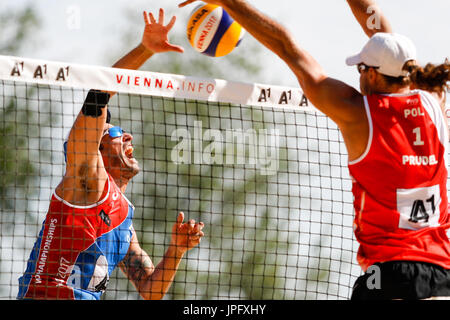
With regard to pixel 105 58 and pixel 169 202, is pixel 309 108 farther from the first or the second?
pixel 105 58

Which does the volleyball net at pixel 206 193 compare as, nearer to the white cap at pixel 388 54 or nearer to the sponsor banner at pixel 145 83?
the sponsor banner at pixel 145 83

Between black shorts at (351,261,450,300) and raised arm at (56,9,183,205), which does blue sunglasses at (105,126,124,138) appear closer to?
raised arm at (56,9,183,205)

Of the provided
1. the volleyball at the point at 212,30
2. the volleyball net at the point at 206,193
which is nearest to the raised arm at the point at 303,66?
the volleyball at the point at 212,30

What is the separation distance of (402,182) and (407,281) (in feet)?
2.00

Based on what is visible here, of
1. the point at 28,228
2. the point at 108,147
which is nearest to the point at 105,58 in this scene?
the point at 28,228

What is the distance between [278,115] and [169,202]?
5182 mm

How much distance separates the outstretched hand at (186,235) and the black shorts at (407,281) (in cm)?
256

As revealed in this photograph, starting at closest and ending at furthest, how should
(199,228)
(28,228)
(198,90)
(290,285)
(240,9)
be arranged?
(240,9) → (198,90) → (199,228) → (28,228) → (290,285)

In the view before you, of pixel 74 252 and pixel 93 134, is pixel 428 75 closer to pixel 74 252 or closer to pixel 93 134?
pixel 93 134

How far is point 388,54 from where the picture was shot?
17.3 feet

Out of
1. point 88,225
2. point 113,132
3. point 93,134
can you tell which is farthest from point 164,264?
point 93,134

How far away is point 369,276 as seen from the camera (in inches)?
205

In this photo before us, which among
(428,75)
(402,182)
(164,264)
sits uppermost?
(428,75)

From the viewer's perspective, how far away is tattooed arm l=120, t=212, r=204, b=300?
7492 mm
